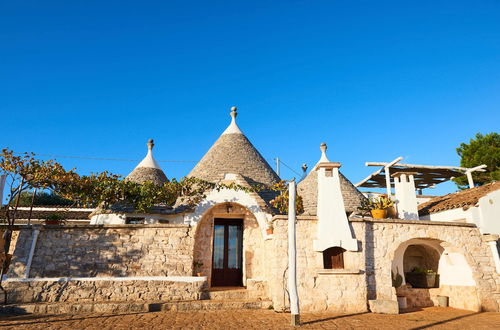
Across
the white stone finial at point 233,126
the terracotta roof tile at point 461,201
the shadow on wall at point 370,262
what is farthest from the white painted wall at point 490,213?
the white stone finial at point 233,126

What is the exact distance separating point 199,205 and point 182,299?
2.78 metres

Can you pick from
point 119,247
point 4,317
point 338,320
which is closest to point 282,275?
point 338,320

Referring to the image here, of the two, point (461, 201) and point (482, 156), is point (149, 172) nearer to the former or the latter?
point (461, 201)

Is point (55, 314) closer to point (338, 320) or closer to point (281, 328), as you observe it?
point (281, 328)

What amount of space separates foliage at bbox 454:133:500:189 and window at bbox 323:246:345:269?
1449cm

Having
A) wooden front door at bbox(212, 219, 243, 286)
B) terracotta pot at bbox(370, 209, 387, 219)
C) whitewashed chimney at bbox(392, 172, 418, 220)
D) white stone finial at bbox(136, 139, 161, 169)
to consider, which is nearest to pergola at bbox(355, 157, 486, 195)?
whitewashed chimney at bbox(392, 172, 418, 220)

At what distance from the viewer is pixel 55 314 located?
7402 mm

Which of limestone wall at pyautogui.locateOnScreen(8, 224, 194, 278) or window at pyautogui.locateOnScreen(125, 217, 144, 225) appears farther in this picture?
window at pyautogui.locateOnScreen(125, 217, 144, 225)

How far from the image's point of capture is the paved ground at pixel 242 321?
639 cm

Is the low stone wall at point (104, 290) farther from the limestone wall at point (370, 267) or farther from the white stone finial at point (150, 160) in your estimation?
the white stone finial at point (150, 160)

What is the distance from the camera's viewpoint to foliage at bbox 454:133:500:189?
1869 centimetres

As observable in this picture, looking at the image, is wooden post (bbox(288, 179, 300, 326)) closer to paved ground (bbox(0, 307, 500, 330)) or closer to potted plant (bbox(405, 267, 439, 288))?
paved ground (bbox(0, 307, 500, 330))

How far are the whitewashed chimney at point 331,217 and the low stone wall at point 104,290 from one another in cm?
360

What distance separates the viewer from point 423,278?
9906 mm
